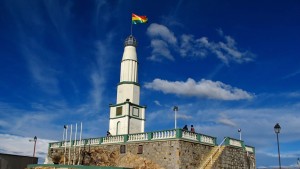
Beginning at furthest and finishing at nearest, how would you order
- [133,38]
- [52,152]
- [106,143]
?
[133,38] → [52,152] → [106,143]

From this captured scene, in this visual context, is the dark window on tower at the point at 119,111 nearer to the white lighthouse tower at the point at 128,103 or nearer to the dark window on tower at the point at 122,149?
the white lighthouse tower at the point at 128,103

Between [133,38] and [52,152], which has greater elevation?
[133,38]

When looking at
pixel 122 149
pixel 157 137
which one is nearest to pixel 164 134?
pixel 157 137

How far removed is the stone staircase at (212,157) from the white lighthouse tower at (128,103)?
10.6 m

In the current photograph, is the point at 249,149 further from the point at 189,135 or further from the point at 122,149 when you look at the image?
the point at 122,149

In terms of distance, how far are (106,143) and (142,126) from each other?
7.22 meters

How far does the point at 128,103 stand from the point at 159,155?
11.3 m

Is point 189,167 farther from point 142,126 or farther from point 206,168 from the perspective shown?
point 142,126

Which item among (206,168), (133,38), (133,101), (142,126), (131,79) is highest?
(133,38)

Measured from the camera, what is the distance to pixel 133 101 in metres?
37.2

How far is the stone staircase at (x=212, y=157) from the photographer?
26016 mm

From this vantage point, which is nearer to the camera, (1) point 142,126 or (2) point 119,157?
(2) point 119,157

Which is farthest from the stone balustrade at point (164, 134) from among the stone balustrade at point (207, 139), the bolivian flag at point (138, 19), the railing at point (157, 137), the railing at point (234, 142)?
the bolivian flag at point (138, 19)

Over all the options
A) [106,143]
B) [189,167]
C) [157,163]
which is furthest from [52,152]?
[189,167]
